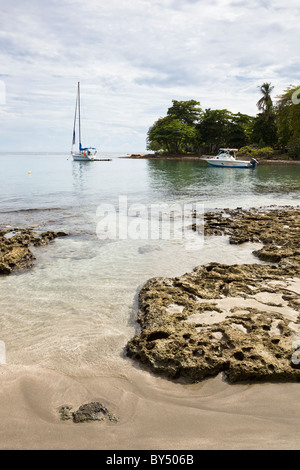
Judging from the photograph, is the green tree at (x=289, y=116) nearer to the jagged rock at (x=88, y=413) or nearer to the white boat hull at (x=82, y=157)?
the white boat hull at (x=82, y=157)

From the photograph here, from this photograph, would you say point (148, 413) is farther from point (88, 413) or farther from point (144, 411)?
point (88, 413)

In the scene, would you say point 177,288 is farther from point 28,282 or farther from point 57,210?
point 57,210

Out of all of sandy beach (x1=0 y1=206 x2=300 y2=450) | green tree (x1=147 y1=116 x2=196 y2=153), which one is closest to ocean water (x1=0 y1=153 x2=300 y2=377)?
sandy beach (x1=0 y1=206 x2=300 y2=450)

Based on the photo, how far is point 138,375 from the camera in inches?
141

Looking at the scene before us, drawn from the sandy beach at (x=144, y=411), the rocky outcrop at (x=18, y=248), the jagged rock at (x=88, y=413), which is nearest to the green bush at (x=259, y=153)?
the rocky outcrop at (x=18, y=248)

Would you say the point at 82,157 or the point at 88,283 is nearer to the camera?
the point at 88,283

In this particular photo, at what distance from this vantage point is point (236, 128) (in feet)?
235

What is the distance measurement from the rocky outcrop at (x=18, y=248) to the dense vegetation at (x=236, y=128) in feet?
191

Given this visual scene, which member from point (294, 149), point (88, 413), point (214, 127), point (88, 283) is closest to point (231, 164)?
point (294, 149)

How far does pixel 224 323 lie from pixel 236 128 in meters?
74.0

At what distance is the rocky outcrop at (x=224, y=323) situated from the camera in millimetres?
3562

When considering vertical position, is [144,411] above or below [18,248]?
below

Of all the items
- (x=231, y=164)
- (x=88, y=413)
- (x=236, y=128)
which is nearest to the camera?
(x=88, y=413)
